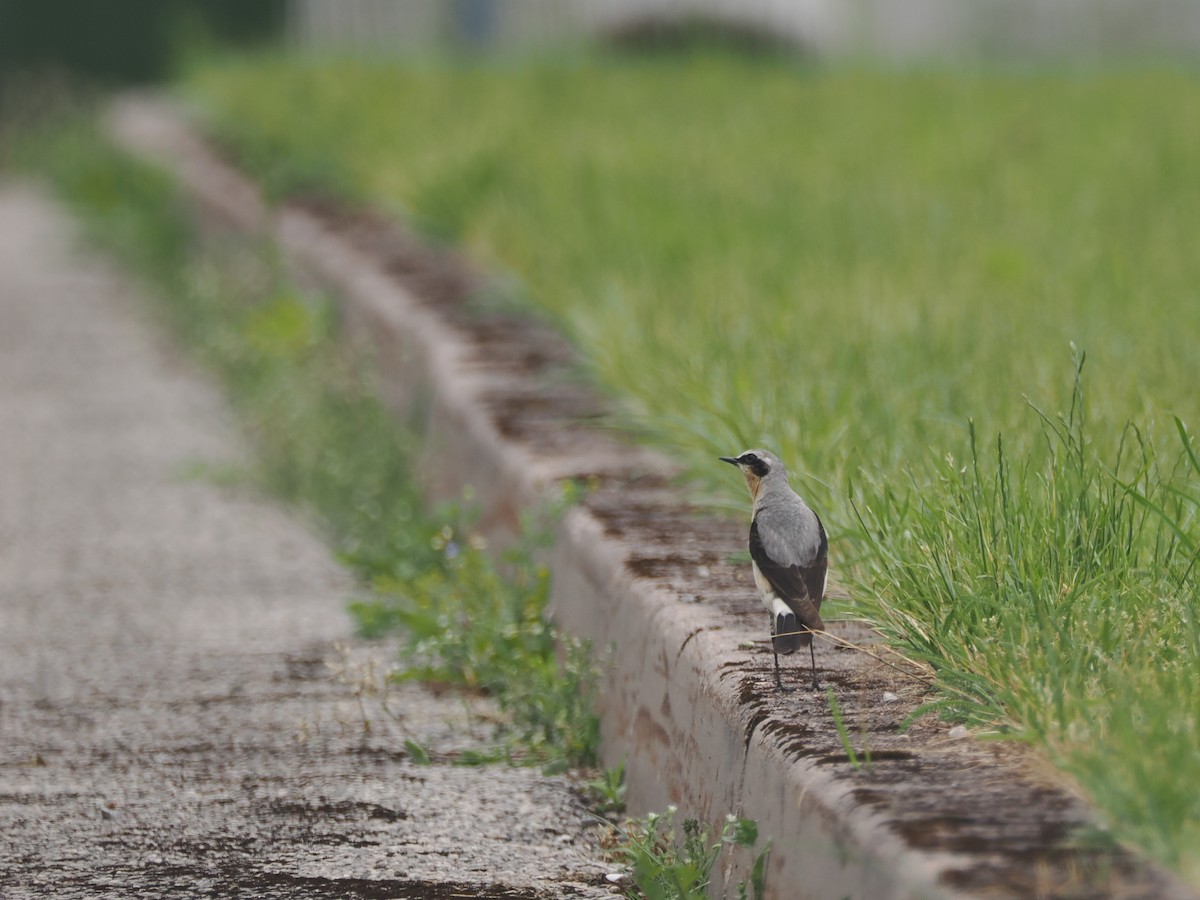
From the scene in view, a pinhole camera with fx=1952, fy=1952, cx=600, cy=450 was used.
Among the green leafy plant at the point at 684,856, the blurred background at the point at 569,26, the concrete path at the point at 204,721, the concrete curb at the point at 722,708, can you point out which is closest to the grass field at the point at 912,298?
the concrete curb at the point at 722,708

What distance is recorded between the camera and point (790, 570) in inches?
101

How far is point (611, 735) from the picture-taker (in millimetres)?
3166

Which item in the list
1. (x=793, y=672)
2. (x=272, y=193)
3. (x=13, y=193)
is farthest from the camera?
(x=13, y=193)

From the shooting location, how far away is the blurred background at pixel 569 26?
12.2 m

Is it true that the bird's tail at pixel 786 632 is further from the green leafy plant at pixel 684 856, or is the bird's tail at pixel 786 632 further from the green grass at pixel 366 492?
the green grass at pixel 366 492

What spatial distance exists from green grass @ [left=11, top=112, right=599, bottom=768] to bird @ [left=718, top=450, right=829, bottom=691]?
0.66 meters

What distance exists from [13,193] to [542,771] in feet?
30.5

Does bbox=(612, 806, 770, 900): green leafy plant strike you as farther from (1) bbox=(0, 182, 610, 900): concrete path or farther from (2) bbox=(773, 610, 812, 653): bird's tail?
(2) bbox=(773, 610, 812, 653): bird's tail

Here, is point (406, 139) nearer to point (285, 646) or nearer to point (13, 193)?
point (285, 646)

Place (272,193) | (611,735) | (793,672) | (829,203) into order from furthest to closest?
(272,193) → (829,203) → (611,735) → (793,672)

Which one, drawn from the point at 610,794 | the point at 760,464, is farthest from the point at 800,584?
the point at 610,794

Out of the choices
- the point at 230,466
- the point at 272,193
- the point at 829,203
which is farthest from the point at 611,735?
the point at 272,193

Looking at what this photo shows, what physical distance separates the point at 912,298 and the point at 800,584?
2.40 m

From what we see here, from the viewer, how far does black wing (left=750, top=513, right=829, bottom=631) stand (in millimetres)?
2566
